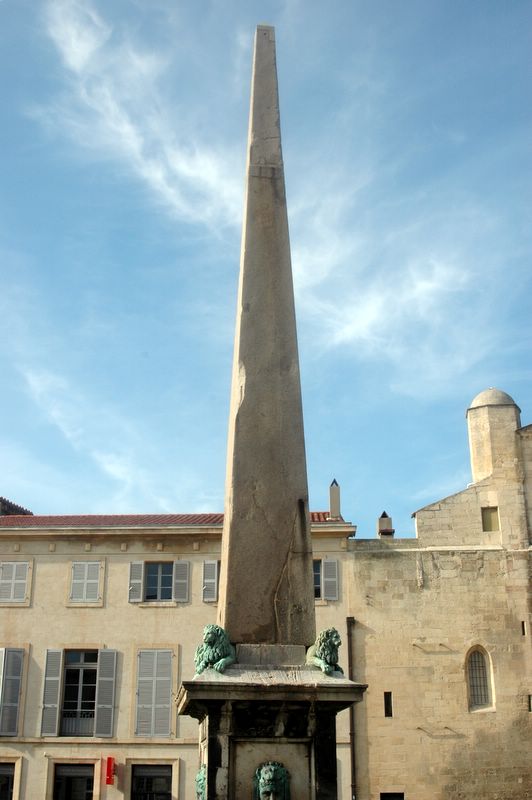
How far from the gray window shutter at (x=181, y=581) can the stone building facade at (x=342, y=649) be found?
1.0 inches

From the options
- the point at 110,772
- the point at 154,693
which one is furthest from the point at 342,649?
the point at 110,772

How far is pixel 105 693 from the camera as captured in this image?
69.6 ft

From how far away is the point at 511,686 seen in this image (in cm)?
2183

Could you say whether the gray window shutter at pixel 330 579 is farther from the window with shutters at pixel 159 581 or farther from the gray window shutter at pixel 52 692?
the gray window shutter at pixel 52 692

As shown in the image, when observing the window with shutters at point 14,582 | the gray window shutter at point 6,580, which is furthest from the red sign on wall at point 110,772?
the gray window shutter at point 6,580

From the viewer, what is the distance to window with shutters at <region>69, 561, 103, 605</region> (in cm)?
2220

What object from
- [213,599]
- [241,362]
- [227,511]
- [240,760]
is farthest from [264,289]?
[213,599]

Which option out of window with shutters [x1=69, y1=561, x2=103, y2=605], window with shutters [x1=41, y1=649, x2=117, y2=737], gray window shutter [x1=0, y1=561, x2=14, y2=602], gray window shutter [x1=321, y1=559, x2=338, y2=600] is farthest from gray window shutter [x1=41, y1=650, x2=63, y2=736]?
gray window shutter [x1=321, y1=559, x2=338, y2=600]

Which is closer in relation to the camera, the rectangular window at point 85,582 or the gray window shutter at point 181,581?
the gray window shutter at point 181,581

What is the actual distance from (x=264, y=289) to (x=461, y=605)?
16368 mm

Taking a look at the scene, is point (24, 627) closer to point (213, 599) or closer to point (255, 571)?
point (213, 599)

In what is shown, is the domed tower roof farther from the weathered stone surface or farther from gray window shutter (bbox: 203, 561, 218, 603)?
the weathered stone surface

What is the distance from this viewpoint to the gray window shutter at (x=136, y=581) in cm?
2212

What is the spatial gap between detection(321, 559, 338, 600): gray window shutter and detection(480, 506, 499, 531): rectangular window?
3858 mm
